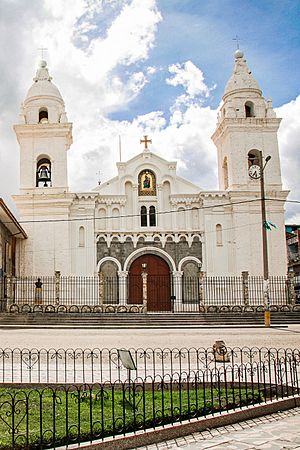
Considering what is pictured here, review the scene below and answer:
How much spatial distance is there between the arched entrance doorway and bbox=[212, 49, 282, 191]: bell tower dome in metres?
6.17

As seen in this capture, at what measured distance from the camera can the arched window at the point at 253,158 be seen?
105 ft

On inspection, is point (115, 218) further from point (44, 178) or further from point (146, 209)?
point (44, 178)

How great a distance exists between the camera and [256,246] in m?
30.2

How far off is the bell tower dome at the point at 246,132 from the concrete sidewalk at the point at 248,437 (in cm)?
2514

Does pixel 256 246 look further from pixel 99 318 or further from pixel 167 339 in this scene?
pixel 167 339

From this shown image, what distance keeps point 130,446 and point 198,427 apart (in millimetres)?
957

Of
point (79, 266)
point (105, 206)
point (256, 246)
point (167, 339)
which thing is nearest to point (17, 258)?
point (79, 266)

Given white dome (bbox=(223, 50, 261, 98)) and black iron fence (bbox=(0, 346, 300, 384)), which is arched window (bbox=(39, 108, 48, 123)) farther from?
black iron fence (bbox=(0, 346, 300, 384))

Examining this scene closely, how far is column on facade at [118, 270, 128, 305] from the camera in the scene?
2942 centimetres

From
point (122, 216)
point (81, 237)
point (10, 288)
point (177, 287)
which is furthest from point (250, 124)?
point (10, 288)

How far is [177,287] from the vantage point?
2978 cm

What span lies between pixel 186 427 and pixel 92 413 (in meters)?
1.14

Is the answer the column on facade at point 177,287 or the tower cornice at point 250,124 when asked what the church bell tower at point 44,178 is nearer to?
the column on facade at point 177,287

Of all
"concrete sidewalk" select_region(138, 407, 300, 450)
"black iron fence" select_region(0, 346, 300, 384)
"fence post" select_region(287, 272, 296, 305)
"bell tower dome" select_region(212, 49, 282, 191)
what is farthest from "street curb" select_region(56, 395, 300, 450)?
"bell tower dome" select_region(212, 49, 282, 191)
